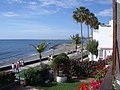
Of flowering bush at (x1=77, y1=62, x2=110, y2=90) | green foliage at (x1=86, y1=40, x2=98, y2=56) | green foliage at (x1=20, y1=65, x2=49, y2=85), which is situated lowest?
green foliage at (x1=20, y1=65, x2=49, y2=85)

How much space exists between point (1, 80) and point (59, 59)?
617cm

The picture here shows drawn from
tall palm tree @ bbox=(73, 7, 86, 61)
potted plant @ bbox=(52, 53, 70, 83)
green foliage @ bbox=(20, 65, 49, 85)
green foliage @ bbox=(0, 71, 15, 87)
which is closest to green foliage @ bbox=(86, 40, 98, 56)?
tall palm tree @ bbox=(73, 7, 86, 61)

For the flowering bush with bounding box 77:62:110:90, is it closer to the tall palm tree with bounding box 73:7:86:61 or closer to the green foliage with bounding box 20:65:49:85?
the green foliage with bounding box 20:65:49:85

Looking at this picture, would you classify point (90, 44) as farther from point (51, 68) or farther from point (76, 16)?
point (51, 68)

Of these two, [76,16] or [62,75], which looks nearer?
[62,75]

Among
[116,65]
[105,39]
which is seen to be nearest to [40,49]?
[105,39]

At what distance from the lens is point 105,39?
34.9m

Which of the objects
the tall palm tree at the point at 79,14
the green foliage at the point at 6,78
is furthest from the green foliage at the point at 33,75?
the tall palm tree at the point at 79,14

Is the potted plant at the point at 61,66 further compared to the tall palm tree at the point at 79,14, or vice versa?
the tall palm tree at the point at 79,14

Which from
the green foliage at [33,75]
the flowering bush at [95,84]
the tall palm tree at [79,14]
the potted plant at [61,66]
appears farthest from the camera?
the tall palm tree at [79,14]

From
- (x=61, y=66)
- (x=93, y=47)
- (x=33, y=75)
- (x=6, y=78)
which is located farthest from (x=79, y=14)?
(x=6, y=78)

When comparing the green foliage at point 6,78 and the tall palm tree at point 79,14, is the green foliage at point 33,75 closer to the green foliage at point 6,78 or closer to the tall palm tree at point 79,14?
the green foliage at point 6,78

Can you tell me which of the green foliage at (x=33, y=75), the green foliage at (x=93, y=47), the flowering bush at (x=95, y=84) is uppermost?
the flowering bush at (x=95, y=84)

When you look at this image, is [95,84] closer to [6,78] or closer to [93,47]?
[6,78]
